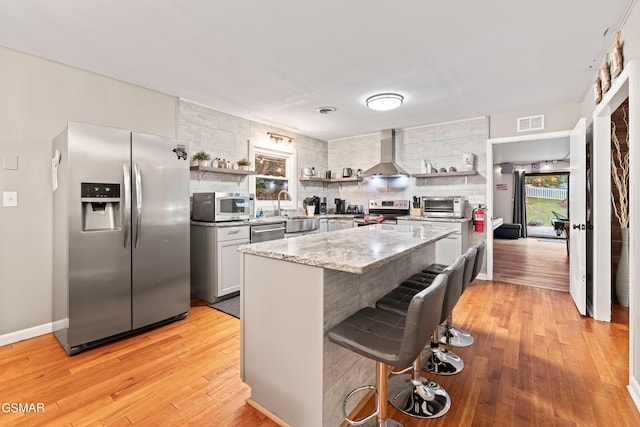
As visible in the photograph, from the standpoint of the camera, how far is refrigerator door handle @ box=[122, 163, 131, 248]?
8.57ft

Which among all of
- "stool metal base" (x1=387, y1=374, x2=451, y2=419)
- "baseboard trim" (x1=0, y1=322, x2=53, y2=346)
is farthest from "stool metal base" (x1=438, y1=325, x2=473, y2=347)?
"baseboard trim" (x1=0, y1=322, x2=53, y2=346)

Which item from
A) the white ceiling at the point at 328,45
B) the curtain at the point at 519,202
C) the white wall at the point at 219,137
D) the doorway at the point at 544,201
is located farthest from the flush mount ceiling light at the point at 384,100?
the doorway at the point at 544,201

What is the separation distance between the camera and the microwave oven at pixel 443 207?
→ 179 inches

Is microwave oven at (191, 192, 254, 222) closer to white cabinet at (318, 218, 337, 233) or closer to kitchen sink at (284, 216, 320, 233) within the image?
kitchen sink at (284, 216, 320, 233)

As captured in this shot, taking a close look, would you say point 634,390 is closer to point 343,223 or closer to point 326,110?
point 326,110

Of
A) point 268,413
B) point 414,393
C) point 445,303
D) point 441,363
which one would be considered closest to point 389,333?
point 445,303

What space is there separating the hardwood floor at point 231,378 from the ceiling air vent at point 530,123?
8.51 feet

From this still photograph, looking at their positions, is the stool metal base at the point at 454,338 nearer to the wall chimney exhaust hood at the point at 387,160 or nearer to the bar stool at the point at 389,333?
the bar stool at the point at 389,333

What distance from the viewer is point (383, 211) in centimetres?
551

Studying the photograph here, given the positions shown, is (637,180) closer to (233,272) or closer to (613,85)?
(613,85)

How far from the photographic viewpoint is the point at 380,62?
282 centimetres

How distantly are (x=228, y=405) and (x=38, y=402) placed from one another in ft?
3.84

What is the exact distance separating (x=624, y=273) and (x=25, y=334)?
240 inches

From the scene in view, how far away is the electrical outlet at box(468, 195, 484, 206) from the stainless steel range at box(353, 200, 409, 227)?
104 cm
